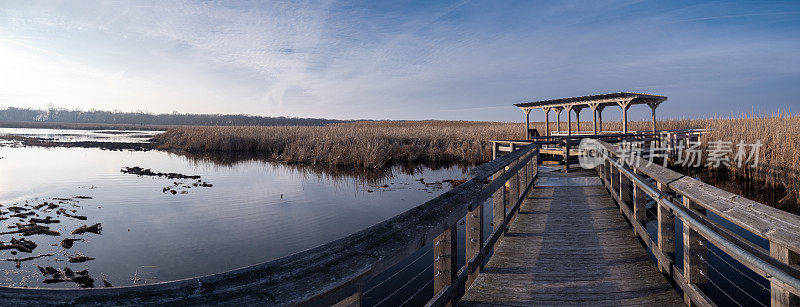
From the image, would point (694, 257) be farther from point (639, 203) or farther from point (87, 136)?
point (87, 136)

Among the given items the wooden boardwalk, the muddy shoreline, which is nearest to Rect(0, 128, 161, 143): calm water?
the muddy shoreline

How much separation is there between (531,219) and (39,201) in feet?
47.1

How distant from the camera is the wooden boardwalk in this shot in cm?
367

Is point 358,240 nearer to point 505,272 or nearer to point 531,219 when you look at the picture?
point 505,272

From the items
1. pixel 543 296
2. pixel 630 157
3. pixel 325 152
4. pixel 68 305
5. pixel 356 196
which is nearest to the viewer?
pixel 68 305

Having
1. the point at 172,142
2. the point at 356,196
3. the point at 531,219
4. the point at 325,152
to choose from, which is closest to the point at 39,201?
the point at 356,196

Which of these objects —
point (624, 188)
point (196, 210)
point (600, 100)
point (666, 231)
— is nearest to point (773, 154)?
point (600, 100)

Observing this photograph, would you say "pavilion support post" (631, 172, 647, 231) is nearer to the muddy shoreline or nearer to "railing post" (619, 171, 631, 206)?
"railing post" (619, 171, 631, 206)

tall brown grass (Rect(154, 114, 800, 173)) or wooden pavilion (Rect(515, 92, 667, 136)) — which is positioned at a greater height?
wooden pavilion (Rect(515, 92, 667, 136))

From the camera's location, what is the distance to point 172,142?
35.1 meters

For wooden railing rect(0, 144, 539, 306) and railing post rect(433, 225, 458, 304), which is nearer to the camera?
wooden railing rect(0, 144, 539, 306)

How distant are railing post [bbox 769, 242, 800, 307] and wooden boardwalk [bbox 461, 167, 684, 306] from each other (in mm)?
1489

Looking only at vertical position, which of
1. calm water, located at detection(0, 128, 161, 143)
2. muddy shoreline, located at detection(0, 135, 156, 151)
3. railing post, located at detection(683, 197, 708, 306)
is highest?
calm water, located at detection(0, 128, 161, 143)

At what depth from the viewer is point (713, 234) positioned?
2.59 m
